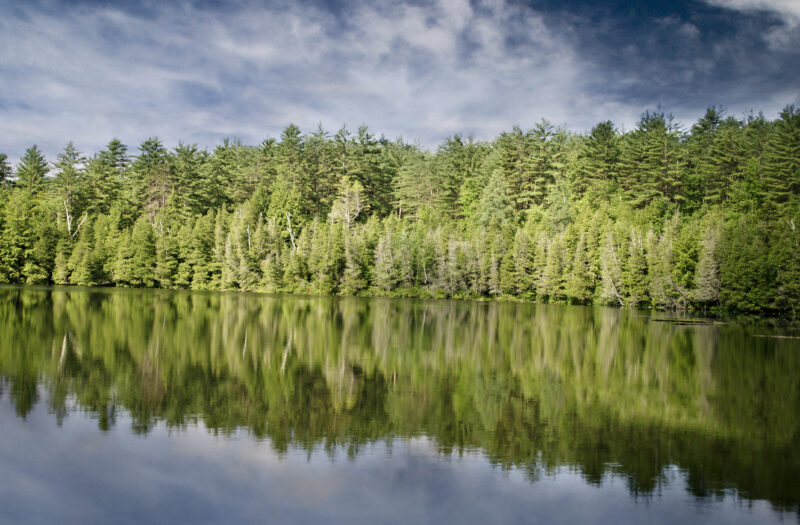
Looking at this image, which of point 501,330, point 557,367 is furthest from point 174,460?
point 501,330

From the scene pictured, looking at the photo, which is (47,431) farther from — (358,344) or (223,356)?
(358,344)

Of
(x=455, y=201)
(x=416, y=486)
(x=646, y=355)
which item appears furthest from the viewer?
(x=455, y=201)

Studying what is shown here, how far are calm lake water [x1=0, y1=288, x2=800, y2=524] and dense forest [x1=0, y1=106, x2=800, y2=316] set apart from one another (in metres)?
34.9

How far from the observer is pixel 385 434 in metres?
11.6

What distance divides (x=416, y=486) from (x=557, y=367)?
1214 cm

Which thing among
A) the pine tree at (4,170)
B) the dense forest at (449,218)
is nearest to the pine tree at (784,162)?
the dense forest at (449,218)

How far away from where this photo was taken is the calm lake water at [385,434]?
8617mm

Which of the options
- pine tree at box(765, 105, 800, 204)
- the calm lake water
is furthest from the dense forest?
the calm lake water

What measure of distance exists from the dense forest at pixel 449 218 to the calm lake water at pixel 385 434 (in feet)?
114

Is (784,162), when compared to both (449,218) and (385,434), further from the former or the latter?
(385,434)

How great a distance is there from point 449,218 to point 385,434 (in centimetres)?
7559

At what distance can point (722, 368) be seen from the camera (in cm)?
2067

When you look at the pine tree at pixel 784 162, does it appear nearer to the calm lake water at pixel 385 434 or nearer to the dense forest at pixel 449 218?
the dense forest at pixel 449 218

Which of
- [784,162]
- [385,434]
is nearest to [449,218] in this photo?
[784,162]
